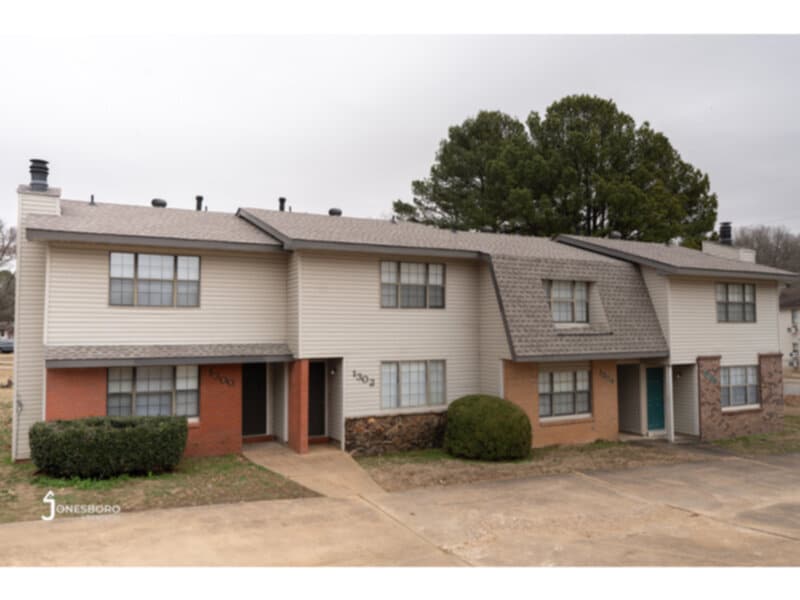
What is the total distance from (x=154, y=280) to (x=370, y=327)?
520 centimetres

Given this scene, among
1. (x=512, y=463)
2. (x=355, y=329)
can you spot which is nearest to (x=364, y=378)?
(x=355, y=329)

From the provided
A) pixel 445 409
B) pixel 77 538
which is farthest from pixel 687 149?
pixel 77 538

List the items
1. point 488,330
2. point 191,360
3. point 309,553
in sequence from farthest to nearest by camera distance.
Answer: point 488,330, point 191,360, point 309,553

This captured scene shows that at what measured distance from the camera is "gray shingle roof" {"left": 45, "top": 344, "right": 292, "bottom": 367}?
12344 millimetres

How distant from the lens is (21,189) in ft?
44.8

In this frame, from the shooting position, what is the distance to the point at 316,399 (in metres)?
15.8

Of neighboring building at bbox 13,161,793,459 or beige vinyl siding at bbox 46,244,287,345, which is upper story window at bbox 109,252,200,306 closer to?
neighboring building at bbox 13,161,793,459

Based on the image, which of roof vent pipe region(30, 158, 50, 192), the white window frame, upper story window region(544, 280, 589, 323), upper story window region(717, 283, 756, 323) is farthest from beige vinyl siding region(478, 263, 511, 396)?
roof vent pipe region(30, 158, 50, 192)

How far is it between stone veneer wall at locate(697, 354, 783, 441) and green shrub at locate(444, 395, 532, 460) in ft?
22.0

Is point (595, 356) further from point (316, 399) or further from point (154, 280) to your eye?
point (154, 280)

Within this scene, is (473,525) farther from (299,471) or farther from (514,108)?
(514,108)

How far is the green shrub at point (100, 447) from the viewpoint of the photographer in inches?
444

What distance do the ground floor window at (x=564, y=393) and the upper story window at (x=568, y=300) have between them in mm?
1535

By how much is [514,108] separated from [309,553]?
3111cm
